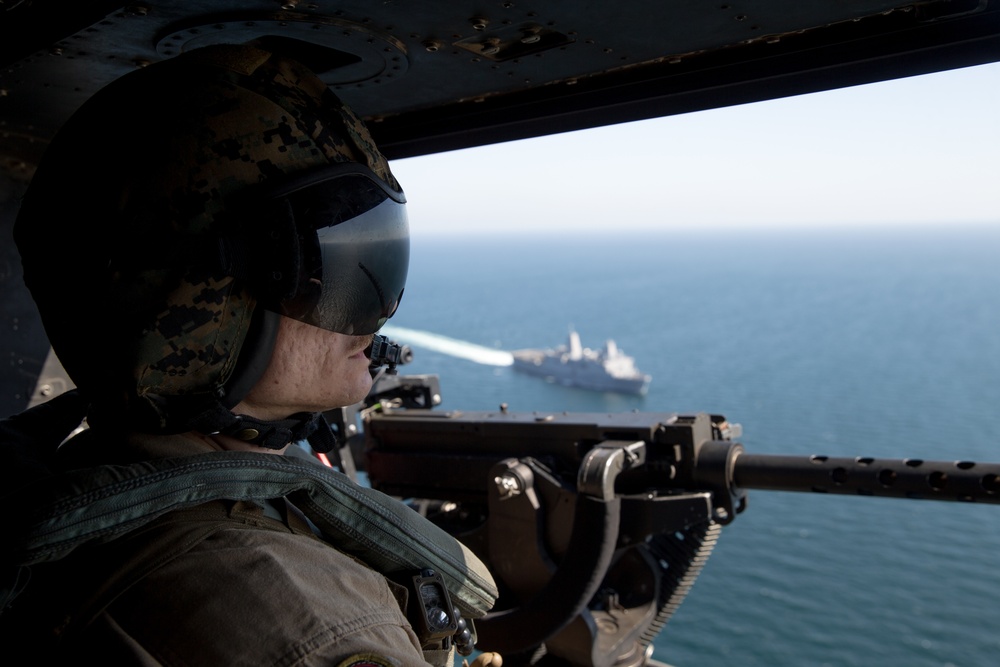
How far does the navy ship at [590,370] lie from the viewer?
5303cm

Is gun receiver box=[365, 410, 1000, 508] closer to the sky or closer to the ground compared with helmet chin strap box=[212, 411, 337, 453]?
closer to the ground

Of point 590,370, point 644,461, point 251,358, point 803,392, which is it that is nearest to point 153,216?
point 251,358

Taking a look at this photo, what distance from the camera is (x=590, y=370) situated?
53.8 m

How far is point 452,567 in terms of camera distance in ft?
6.16

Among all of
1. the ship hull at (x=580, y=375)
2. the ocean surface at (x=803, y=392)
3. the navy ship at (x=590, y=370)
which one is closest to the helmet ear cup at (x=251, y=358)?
the ocean surface at (x=803, y=392)

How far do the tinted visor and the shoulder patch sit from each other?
0.68 meters

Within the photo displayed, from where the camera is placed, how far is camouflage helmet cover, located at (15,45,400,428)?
160cm

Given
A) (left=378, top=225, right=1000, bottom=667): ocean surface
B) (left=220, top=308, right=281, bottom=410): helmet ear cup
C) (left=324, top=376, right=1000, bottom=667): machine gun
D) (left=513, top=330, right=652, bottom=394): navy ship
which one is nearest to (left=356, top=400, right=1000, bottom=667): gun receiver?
(left=324, top=376, right=1000, bottom=667): machine gun

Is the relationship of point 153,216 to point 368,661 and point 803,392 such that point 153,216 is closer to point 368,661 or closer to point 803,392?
point 368,661

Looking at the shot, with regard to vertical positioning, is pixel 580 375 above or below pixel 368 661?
below

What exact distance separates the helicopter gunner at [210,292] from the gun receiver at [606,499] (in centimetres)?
182

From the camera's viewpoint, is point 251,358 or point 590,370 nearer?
point 251,358

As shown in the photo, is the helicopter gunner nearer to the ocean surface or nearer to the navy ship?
the ocean surface

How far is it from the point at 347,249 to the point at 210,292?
287 mm
